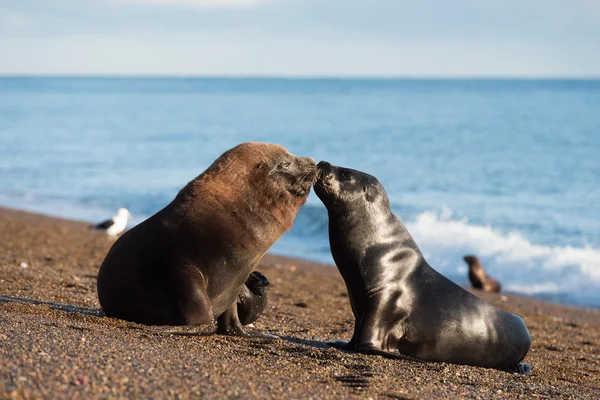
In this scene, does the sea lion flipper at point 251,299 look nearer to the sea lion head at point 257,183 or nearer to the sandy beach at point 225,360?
the sandy beach at point 225,360

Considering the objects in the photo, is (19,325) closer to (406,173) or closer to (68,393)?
(68,393)

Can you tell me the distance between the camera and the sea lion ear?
6.76 metres

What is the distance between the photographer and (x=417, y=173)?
3145cm

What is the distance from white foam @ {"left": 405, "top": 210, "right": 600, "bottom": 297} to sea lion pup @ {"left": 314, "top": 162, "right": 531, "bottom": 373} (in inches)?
324

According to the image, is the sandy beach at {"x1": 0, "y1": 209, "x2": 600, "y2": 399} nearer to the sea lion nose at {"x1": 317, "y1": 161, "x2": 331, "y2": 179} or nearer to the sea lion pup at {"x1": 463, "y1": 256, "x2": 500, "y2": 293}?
the sea lion nose at {"x1": 317, "y1": 161, "x2": 331, "y2": 179}

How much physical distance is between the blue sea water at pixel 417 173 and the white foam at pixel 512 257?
0.12 feet

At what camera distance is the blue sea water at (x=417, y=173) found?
57.1 feet

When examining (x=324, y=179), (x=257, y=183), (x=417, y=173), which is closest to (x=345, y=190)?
(x=324, y=179)

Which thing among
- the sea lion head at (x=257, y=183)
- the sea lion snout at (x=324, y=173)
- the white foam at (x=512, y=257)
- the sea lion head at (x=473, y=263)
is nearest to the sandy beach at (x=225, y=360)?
the sea lion head at (x=257, y=183)

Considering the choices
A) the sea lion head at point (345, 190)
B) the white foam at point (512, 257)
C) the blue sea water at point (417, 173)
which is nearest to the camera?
the sea lion head at point (345, 190)

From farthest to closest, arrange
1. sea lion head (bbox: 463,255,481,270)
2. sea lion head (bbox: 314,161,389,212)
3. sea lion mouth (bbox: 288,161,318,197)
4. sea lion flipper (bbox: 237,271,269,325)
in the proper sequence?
sea lion head (bbox: 463,255,481,270) → sea lion flipper (bbox: 237,271,269,325) → sea lion head (bbox: 314,161,389,212) → sea lion mouth (bbox: 288,161,318,197)

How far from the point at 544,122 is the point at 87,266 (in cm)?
5251

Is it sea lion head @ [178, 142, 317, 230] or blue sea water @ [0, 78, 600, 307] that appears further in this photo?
blue sea water @ [0, 78, 600, 307]

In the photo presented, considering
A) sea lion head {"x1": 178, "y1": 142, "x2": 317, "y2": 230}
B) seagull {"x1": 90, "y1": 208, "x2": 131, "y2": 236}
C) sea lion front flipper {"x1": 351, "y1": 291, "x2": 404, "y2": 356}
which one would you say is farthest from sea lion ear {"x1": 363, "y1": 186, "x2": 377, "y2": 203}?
seagull {"x1": 90, "y1": 208, "x2": 131, "y2": 236}
